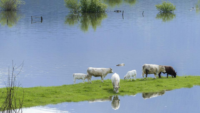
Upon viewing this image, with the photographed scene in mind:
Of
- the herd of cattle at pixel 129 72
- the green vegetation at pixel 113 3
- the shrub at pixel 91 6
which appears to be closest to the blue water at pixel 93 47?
the herd of cattle at pixel 129 72

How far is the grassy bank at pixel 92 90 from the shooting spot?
972 inches

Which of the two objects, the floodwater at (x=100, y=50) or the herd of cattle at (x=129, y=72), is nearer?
the floodwater at (x=100, y=50)

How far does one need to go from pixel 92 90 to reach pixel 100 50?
104ft

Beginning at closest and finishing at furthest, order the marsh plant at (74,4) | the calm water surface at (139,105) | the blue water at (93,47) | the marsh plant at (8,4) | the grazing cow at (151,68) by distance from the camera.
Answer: the calm water surface at (139,105), the grazing cow at (151,68), the blue water at (93,47), the marsh plant at (74,4), the marsh plant at (8,4)

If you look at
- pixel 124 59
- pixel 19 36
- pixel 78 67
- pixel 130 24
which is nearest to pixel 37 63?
pixel 78 67

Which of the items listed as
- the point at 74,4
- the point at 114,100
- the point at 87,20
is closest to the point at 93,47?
the point at 114,100

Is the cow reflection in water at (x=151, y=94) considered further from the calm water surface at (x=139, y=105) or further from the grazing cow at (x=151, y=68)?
the grazing cow at (x=151, y=68)

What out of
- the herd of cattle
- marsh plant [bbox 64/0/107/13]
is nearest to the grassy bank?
the herd of cattle

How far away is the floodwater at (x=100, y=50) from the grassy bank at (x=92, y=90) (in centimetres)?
96

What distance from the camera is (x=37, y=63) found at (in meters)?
48.4

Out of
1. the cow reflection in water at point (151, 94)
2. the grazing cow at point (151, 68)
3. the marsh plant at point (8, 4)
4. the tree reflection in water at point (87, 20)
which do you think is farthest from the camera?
the marsh plant at point (8, 4)

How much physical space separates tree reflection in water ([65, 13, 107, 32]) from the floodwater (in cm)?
24

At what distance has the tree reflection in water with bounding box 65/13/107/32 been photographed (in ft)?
302

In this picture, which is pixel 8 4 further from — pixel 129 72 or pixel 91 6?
pixel 129 72
